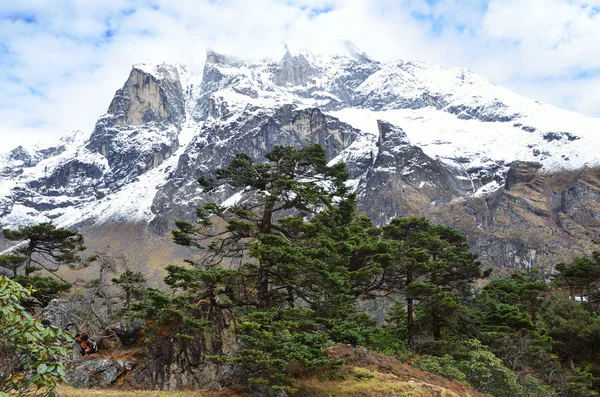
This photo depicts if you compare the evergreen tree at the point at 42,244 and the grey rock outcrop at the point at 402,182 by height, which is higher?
the grey rock outcrop at the point at 402,182

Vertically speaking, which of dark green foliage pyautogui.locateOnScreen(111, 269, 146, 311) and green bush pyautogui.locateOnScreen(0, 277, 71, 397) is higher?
green bush pyautogui.locateOnScreen(0, 277, 71, 397)

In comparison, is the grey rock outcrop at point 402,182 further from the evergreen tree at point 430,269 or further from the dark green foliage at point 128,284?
the dark green foliage at point 128,284

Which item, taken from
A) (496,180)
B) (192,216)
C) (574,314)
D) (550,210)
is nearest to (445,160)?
(496,180)

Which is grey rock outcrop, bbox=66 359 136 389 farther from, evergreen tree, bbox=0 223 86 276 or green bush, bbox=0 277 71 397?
green bush, bbox=0 277 71 397

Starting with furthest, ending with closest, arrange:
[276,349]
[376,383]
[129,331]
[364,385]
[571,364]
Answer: [571,364]
[129,331]
[376,383]
[364,385]
[276,349]

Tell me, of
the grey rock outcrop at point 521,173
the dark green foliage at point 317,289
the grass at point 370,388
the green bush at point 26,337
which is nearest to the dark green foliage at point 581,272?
the dark green foliage at point 317,289

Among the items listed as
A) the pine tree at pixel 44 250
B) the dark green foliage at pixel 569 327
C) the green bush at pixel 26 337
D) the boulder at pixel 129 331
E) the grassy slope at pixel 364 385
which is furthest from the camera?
the dark green foliage at pixel 569 327

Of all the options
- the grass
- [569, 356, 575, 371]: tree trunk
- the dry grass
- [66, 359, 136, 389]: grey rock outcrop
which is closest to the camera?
the grass

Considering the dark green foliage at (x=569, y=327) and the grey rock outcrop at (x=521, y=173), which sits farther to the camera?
the grey rock outcrop at (x=521, y=173)

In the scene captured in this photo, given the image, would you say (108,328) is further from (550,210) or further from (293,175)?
(550,210)

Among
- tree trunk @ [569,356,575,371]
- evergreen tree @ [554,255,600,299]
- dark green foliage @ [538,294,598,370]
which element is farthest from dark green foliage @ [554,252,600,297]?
tree trunk @ [569,356,575,371]

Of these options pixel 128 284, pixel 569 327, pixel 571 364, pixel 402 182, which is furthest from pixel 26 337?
pixel 402 182

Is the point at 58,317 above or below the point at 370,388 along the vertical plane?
above

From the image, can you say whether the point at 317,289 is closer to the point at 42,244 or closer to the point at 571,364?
the point at 42,244
